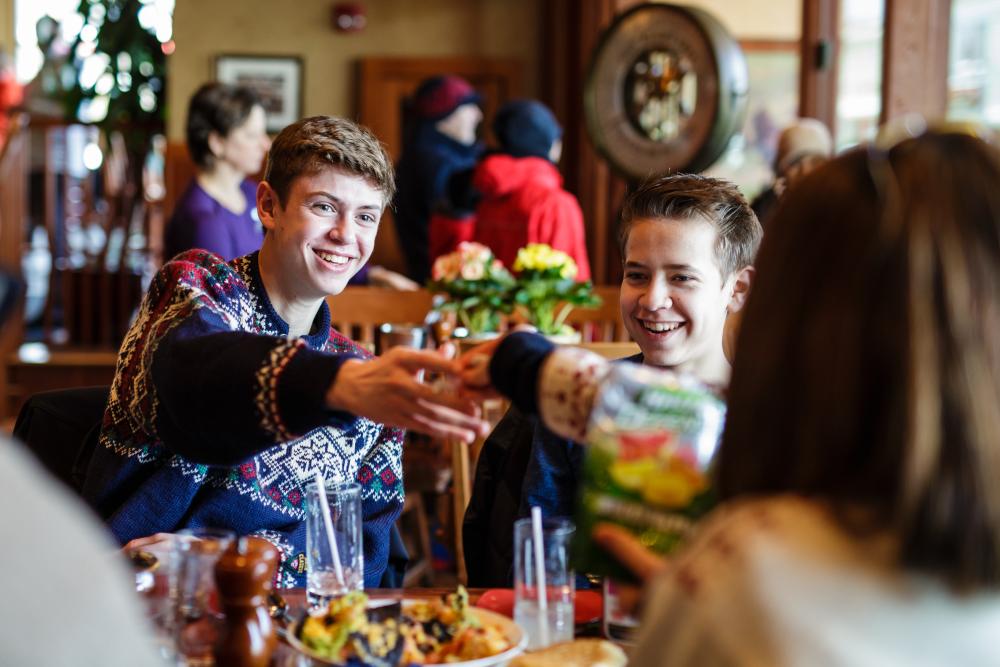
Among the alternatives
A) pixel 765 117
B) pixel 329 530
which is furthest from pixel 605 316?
pixel 765 117

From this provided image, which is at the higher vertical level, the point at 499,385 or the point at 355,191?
the point at 355,191

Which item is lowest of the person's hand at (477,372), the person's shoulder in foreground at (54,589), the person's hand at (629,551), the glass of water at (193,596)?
the glass of water at (193,596)

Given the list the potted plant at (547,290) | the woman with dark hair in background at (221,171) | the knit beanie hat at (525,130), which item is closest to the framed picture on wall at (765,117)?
the knit beanie hat at (525,130)

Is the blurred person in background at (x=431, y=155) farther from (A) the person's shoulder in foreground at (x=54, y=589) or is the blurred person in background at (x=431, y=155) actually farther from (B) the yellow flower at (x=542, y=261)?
(A) the person's shoulder in foreground at (x=54, y=589)

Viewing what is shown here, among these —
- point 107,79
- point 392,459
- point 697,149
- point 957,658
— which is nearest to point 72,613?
point 957,658

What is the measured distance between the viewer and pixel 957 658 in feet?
2.66

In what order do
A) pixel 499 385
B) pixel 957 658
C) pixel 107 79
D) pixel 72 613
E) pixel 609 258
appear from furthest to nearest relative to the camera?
pixel 107 79 → pixel 609 258 → pixel 499 385 → pixel 957 658 → pixel 72 613

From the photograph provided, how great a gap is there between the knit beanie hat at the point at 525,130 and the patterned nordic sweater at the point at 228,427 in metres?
2.46

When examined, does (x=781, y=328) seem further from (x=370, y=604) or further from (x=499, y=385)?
(x=370, y=604)

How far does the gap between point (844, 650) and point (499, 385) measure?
56 centimetres

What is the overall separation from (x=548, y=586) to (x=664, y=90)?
3.15 meters

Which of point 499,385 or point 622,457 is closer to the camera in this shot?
point 622,457

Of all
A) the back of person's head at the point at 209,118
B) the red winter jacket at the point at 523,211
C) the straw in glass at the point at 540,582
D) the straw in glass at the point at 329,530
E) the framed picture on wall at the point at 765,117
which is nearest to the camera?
the straw in glass at the point at 540,582

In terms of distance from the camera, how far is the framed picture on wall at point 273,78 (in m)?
7.93
